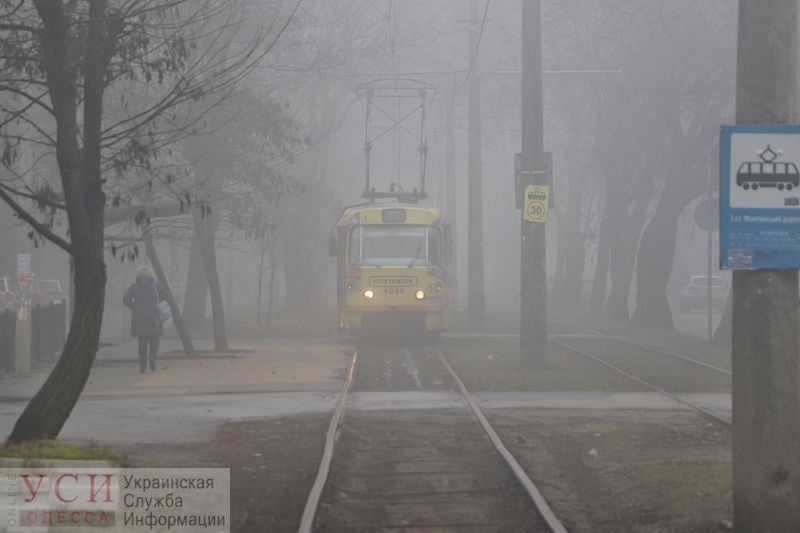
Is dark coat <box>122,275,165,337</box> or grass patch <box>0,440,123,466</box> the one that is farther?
dark coat <box>122,275,165,337</box>

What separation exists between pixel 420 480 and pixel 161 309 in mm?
12585

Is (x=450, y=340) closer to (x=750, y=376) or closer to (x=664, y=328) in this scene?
(x=664, y=328)

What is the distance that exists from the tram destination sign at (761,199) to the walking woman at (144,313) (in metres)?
14.1

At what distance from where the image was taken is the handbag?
831 inches

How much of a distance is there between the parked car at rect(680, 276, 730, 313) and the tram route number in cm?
3365

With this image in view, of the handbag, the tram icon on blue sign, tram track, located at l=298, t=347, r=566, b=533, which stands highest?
the tram icon on blue sign

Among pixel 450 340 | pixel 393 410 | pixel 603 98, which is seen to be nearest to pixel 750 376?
pixel 393 410

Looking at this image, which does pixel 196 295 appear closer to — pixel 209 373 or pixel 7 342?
pixel 7 342

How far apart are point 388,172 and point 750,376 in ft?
246

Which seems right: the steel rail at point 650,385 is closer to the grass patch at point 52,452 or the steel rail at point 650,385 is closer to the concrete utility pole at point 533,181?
the concrete utility pole at point 533,181

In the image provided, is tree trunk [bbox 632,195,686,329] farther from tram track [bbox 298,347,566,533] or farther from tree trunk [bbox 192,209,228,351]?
tram track [bbox 298,347,566,533]

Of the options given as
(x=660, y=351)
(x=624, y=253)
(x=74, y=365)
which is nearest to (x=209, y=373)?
(x=660, y=351)

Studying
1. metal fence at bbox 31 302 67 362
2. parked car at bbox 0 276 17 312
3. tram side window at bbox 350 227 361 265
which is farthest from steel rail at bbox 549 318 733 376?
parked car at bbox 0 276 17 312

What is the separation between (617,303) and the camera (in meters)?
39.3
